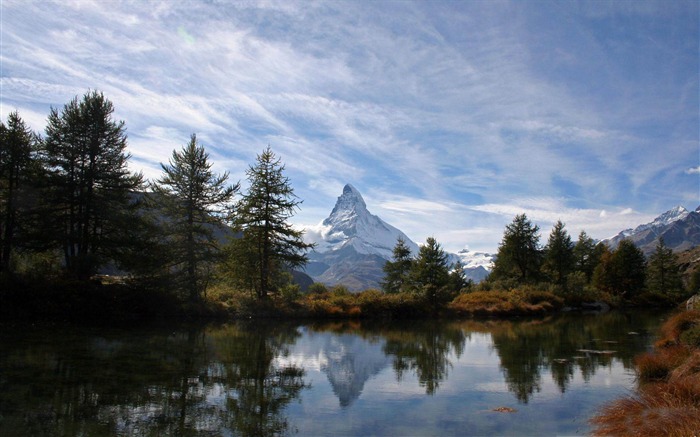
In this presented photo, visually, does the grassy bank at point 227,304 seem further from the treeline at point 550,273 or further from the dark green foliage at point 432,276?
the treeline at point 550,273

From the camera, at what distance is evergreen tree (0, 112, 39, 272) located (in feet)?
94.7

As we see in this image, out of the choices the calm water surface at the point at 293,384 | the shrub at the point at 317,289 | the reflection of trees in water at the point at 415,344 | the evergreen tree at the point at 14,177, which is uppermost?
the evergreen tree at the point at 14,177

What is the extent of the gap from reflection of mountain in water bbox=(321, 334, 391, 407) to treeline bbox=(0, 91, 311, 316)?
13166 mm

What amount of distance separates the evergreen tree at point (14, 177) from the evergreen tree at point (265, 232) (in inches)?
524

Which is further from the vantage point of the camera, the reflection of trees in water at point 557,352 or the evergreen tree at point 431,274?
the evergreen tree at point 431,274

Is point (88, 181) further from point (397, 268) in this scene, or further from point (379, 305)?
point (397, 268)

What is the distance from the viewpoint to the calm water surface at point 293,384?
9570 millimetres

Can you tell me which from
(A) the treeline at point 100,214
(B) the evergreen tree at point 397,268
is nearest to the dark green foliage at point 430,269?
(B) the evergreen tree at point 397,268

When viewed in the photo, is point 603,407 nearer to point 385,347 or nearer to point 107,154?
point 385,347

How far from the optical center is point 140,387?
1203 centimetres

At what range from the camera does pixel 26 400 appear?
34.1 feet

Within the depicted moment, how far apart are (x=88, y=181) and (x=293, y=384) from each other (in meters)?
23.6

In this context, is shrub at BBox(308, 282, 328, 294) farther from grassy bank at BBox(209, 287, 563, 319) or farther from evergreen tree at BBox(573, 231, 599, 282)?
evergreen tree at BBox(573, 231, 599, 282)

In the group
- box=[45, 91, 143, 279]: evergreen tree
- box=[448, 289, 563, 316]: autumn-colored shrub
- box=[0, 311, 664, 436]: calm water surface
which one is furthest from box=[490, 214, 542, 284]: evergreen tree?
box=[45, 91, 143, 279]: evergreen tree
